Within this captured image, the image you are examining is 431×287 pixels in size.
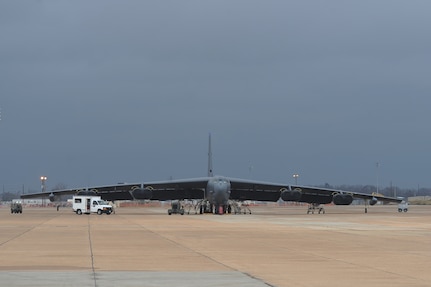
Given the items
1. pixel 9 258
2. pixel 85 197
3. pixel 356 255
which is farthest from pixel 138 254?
pixel 85 197

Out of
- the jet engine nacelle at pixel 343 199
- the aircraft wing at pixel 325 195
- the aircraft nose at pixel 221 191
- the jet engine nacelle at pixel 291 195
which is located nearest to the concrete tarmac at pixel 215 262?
the aircraft nose at pixel 221 191

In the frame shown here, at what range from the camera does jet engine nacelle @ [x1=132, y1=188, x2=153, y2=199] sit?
77.2 meters

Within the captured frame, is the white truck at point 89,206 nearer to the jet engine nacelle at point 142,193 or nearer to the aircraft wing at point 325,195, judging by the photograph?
the jet engine nacelle at point 142,193

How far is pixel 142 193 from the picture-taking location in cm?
7769

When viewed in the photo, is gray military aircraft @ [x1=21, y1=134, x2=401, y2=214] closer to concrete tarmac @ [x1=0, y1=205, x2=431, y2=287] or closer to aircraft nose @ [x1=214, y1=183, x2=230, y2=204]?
aircraft nose @ [x1=214, y1=183, x2=230, y2=204]

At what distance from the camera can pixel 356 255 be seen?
21547mm

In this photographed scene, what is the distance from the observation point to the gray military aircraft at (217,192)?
75125 mm

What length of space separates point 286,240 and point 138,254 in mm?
8538

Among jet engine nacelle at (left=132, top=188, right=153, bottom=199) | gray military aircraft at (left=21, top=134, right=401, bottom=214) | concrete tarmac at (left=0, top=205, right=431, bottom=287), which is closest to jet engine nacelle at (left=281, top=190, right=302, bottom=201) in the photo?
gray military aircraft at (left=21, top=134, right=401, bottom=214)

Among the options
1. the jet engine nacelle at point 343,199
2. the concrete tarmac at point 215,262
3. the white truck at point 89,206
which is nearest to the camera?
the concrete tarmac at point 215,262

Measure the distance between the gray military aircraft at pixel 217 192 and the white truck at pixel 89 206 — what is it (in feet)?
7.51

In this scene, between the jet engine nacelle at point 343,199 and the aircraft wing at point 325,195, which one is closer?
the jet engine nacelle at point 343,199

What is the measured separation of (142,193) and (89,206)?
5179mm

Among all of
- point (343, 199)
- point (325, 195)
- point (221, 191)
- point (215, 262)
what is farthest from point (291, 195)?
point (215, 262)
